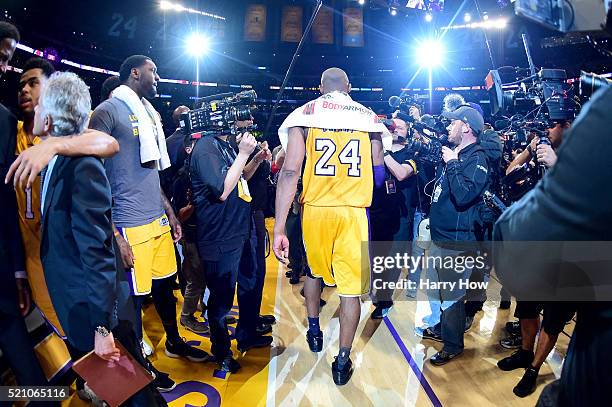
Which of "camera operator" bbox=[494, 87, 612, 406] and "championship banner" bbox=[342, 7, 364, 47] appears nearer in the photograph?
"camera operator" bbox=[494, 87, 612, 406]

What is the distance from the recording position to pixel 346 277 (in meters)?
3.12

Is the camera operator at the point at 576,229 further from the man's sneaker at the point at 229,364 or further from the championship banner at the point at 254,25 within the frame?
the championship banner at the point at 254,25

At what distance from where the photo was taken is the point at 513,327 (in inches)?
144

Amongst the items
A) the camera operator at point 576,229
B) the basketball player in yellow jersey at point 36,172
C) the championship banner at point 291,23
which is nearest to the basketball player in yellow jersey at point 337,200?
the basketball player in yellow jersey at point 36,172

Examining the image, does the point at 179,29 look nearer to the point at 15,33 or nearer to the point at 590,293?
the point at 15,33

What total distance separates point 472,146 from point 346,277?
1425 millimetres

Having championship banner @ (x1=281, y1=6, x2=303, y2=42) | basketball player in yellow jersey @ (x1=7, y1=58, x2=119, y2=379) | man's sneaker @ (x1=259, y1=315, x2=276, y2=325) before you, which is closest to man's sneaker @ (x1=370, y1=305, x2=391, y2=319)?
man's sneaker @ (x1=259, y1=315, x2=276, y2=325)

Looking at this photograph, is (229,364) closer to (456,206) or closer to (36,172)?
(36,172)

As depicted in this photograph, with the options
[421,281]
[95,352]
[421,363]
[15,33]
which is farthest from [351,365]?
[15,33]

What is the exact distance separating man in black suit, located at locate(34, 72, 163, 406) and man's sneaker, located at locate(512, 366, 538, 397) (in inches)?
99.9

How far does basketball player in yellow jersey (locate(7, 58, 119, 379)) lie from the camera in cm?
175

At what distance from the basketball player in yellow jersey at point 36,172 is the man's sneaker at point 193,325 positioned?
1465 mm

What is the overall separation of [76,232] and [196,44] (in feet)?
50.7

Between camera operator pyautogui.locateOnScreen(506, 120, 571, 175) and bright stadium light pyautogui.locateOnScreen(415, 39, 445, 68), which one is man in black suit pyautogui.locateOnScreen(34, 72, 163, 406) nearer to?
camera operator pyautogui.locateOnScreen(506, 120, 571, 175)
